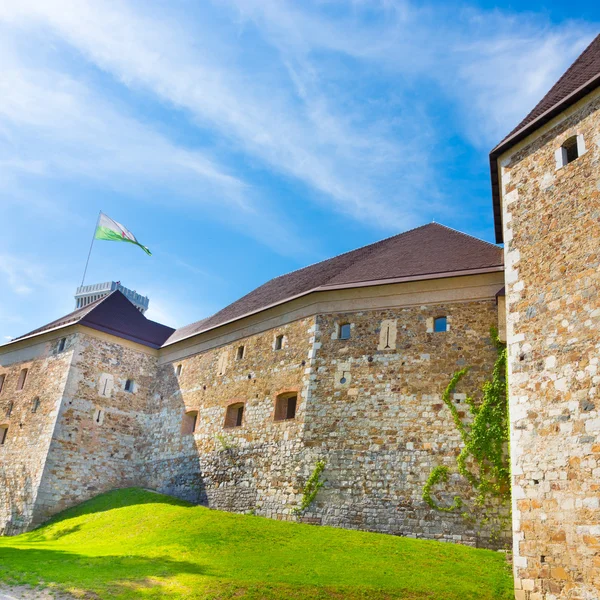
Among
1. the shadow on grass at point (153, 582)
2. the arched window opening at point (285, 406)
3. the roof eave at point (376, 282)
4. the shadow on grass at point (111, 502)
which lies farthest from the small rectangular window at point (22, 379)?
the shadow on grass at point (153, 582)

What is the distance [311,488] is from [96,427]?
36.1ft

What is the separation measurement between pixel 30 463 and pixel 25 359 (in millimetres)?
5459

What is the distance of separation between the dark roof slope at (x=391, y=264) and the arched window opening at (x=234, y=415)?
10.9 feet

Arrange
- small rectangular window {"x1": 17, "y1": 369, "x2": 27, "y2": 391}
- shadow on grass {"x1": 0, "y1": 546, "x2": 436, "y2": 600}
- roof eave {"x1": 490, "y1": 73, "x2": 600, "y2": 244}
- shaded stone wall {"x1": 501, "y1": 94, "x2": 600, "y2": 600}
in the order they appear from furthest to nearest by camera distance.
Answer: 1. small rectangular window {"x1": 17, "y1": 369, "x2": 27, "y2": 391}
2. roof eave {"x1": 490, "y1": 73, "x2": 600, "y2": 244}
3. shadow on grass {"x1": 0, "y1": 546, "x2": 436, "y2": 600}
4. shaded stone wall {"x1": 501, "y1": 94, "x2": 600, "y2": 600}

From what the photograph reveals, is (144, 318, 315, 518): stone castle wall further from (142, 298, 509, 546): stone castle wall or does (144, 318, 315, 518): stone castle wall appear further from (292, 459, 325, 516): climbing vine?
(292, 459, 325, 516): climbing vine

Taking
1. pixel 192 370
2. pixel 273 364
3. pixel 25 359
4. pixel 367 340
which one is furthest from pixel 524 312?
pixel 25 359

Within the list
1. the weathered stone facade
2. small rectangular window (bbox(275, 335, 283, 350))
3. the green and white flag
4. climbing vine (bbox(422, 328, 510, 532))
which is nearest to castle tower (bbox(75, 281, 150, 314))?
the green and white flag

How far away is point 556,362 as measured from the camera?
435 inches

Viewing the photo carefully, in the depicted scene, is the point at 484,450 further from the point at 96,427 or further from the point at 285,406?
the point at 96,427

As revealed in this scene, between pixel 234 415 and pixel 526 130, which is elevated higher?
pixel 526 130

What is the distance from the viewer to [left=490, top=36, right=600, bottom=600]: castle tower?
32.6ft

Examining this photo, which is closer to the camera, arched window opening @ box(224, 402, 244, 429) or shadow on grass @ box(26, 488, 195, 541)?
shadow on grass @ box(26, 488, 195, 541)

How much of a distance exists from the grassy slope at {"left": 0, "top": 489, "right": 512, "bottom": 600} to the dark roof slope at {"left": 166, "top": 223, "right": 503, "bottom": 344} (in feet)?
24.5

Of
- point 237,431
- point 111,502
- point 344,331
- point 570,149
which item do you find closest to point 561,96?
point 570,149
